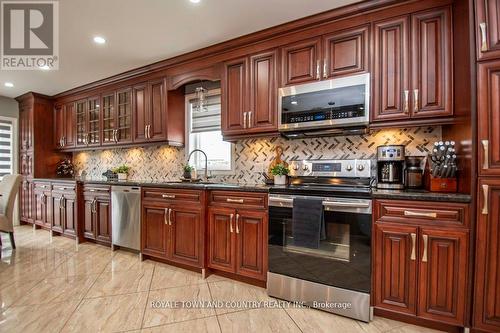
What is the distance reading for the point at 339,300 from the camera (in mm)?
1982

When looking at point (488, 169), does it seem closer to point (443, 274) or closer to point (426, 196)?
point (426, 196)

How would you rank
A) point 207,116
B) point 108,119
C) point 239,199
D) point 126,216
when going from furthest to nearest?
1. point 108,119
2. point 207,116
3. point 126,216
4. point 239,199

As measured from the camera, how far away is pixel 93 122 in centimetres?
442

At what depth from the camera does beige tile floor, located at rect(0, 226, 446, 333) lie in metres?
1.84

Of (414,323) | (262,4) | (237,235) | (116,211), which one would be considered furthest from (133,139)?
(414,323)

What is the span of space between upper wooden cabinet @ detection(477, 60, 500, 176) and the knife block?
1.05 ft

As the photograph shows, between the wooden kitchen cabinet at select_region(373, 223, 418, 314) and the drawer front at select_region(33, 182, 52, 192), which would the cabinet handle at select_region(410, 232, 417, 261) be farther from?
the drawer front at select_region(33, 182, 52, 192)

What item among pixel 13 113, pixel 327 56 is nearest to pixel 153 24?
pixel 327 56

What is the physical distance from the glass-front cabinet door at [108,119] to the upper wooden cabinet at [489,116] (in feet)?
14.3

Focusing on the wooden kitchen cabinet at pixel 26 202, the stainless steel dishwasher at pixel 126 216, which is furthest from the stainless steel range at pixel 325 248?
the wooden kitchen cabinet at pixel 26 202

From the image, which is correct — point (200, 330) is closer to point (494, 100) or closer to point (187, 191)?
point (187, 191)

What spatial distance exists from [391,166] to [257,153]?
1480mm

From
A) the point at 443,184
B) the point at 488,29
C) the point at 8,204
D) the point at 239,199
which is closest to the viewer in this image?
the point at 488,29

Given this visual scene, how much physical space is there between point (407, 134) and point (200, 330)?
2401 millimetres
